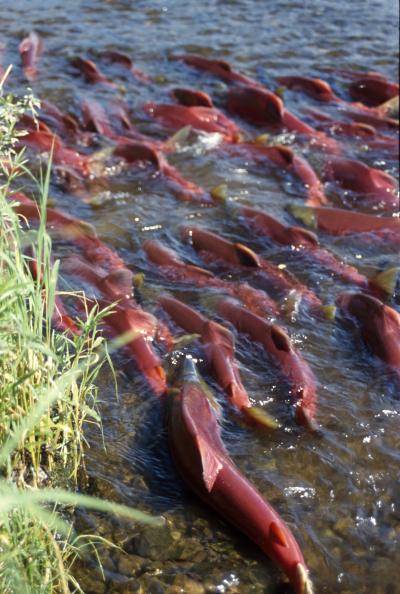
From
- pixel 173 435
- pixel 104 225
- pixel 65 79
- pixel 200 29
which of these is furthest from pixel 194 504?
pixel 200 29

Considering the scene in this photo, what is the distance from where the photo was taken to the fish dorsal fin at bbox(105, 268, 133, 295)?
19.0 feet

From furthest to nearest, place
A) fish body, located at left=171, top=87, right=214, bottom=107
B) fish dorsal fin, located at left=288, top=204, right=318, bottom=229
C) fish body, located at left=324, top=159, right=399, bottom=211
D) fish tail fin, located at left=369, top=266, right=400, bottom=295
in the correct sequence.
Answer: fish body, located at left=171, top=87, right=214, bottom=107, fish body, located at left=324, top=159, right=399, bottom=211, fish dorsal fin, located at left=288, top=204, right=318, bottom=229, fish tail fin, located at left=369, top=266, right=400, bottom=295

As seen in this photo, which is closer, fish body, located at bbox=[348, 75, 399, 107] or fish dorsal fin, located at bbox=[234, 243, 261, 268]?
fish dorsal fin, located at bbox=[234, 243, 261, 268]

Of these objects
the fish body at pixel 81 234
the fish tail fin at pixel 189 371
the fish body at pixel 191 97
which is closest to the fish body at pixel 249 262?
the fish body at pixel 81 234

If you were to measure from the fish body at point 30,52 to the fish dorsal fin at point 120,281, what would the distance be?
4.64m

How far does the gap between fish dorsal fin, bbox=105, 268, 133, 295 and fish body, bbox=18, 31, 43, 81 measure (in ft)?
15.2

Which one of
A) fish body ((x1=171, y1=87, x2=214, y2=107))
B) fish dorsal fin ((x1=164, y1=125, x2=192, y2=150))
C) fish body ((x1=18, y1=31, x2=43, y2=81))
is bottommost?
fish dorsal fin ((x1=164, y1=125, x2=192, y2=150))

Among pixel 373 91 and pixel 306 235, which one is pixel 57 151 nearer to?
pixel 306 235

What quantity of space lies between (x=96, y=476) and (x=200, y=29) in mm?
8710

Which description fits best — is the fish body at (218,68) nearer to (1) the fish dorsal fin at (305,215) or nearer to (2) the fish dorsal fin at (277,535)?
(1) the fish dorsal fin at (305,215)

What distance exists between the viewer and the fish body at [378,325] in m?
5.37

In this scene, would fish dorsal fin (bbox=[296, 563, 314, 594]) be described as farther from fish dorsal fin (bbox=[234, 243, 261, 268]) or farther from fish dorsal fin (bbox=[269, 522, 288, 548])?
fish dorsal fin (bbox=[234, 243, 261, 268])

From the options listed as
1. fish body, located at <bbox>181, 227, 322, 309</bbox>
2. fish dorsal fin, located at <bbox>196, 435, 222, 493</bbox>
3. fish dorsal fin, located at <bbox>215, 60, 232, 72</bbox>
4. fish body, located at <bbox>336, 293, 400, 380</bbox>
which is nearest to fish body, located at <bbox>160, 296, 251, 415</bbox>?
fish dorsal fin, located at <bbox>196, 435, 222, 493</bbox>

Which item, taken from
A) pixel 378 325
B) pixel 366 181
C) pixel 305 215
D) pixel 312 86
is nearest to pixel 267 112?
pixel 312 86
